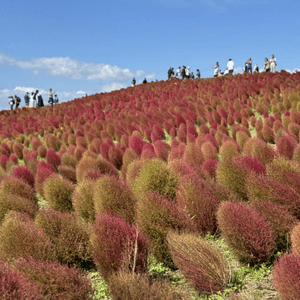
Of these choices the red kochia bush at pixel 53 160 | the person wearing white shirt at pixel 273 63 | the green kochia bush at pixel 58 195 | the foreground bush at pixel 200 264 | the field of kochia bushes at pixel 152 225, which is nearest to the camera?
the field of kochia bushes at pixel 152 225

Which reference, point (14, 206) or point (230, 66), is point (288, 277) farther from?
point (230, 66)

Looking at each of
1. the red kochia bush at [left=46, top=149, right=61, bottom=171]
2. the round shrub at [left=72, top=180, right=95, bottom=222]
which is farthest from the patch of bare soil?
the red kochia bush at [left=46, top=149, right=61, bottom=171]

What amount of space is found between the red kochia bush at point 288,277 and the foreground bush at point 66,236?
1.34m

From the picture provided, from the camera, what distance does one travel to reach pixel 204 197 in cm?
289

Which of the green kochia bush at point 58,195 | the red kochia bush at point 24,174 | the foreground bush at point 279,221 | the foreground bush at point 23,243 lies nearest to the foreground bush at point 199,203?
the foreground bush at point 279,221

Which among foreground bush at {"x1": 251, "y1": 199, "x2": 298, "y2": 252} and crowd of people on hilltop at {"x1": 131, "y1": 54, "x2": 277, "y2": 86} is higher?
crowd of people on hilltop at {"x1": 131, "y1": 54, "x2": 277, "y2": 86}

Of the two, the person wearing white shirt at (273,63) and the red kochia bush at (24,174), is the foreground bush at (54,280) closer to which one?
the red kochia bush at (24,174)

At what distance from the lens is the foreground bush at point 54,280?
5.79 feet

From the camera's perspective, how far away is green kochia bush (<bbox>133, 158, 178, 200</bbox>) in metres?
3.14

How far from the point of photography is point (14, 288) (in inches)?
58.4

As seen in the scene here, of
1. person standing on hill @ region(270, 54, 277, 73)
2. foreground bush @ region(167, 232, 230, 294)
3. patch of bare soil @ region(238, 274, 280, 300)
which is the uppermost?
person standing on hill @ region(270, 54, 277, 73)

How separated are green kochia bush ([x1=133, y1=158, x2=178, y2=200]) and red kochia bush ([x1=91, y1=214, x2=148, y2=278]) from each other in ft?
3.04

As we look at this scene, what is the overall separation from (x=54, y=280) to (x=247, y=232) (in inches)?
52.7

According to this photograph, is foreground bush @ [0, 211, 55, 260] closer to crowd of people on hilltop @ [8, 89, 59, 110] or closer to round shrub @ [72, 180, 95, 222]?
round shrub @ [72, 180, 95, 222]
